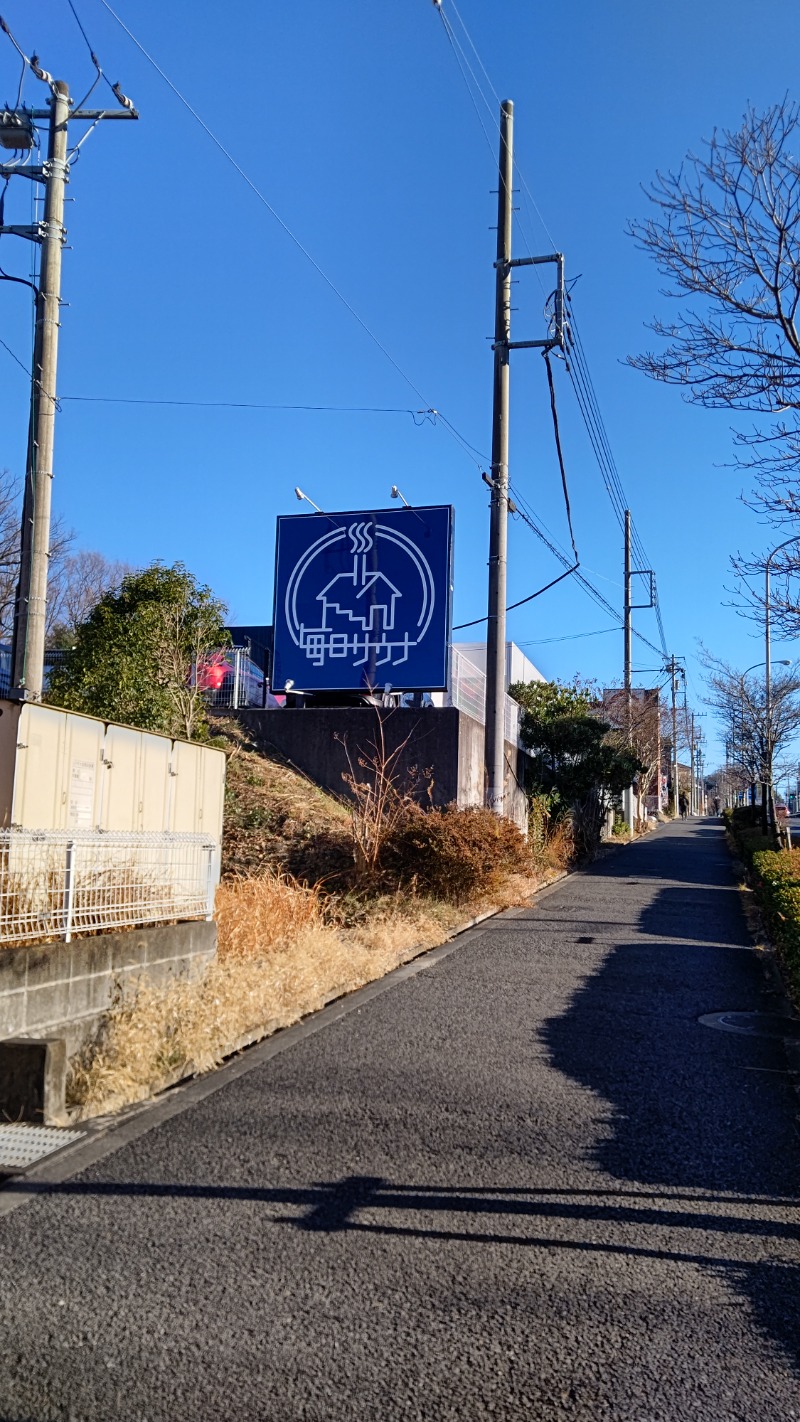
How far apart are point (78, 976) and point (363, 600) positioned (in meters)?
13.5

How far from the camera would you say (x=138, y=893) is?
729 centimetres

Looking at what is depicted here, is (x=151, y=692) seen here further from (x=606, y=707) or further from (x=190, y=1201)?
(x=606, y=707)

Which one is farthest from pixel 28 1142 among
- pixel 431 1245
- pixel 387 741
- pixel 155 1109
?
pixel 387 741

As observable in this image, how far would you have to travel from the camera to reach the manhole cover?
7684mm

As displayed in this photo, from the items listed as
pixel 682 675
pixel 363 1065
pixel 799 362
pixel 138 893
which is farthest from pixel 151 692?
pixel 682 675

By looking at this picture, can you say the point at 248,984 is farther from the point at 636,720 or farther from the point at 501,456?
the point at 636,720

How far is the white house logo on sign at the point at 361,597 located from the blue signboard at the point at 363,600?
18 mm

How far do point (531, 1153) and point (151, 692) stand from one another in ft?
33.0

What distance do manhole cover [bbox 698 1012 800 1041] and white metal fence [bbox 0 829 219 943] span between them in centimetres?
398

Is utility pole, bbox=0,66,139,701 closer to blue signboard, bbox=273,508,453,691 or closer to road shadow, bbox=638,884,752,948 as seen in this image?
road shadow, bbox=638,884,752,948

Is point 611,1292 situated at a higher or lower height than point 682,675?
lower

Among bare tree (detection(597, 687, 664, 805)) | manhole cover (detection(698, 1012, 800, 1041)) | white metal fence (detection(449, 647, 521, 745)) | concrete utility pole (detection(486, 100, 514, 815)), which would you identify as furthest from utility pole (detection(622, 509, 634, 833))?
manhole cover (detection(698, 1012, 800, 1041))

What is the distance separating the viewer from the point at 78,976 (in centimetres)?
613

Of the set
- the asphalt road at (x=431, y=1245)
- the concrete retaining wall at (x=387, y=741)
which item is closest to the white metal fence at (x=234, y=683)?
the concrete retaining wall at (x=387, y=741)
